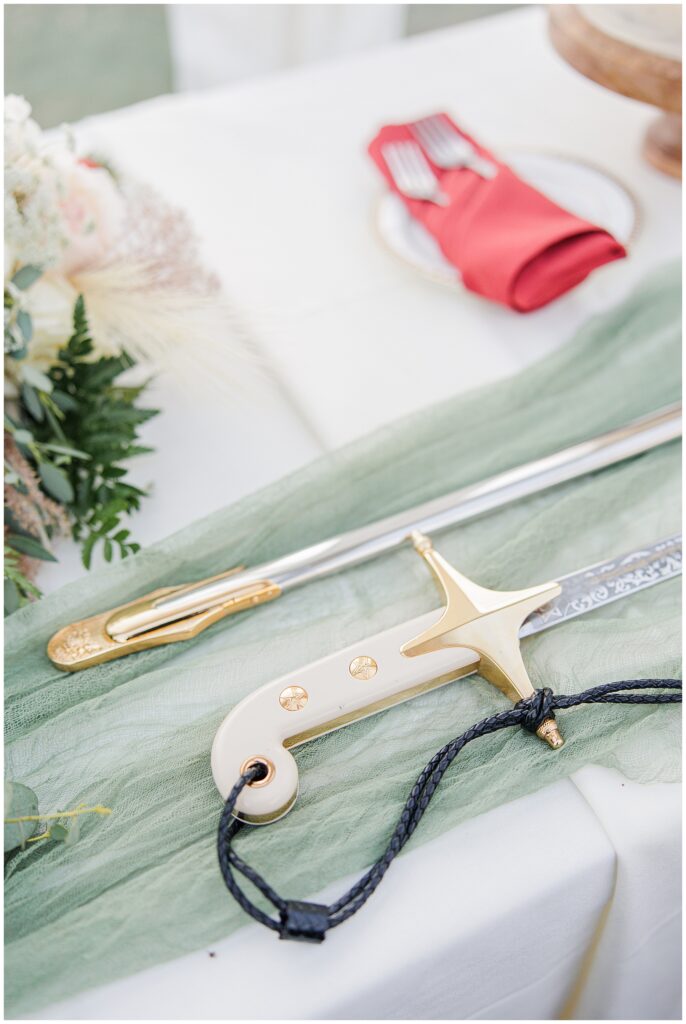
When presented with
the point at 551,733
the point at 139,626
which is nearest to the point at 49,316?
the point at 139,626

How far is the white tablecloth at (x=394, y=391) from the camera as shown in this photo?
48cm

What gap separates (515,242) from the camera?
0.83m

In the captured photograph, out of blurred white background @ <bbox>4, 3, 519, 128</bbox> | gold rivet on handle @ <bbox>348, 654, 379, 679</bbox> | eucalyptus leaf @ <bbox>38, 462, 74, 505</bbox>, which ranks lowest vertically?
gold rivet on handle @ <bbox>348, 654, 379, 679</bbox>

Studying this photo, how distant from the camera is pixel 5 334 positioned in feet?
2.19

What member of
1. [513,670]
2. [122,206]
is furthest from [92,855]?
[122,206]

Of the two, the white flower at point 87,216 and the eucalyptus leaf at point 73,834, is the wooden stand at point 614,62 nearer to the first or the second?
the white flower at point 87,216

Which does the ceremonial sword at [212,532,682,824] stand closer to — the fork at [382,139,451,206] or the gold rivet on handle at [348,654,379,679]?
the gold rivet on handle at [348,654,379,679]

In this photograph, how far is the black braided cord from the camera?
1.51ft

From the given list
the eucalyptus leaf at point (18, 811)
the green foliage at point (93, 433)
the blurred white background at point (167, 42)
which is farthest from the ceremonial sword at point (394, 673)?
the blurred white background at point (167, 42)

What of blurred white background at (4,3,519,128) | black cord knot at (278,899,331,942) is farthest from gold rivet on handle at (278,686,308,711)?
blurred white background at (4,3,519,128)

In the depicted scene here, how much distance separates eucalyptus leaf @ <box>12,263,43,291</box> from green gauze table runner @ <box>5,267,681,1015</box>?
22cm

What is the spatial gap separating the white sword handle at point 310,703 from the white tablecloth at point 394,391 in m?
0.07

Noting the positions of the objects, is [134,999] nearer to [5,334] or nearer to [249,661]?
[249,661]

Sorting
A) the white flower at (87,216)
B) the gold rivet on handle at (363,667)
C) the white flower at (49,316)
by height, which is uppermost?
the white flower at (87,216)
